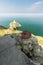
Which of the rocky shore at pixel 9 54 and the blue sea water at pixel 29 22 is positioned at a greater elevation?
the rocky shore at pixel 9 54

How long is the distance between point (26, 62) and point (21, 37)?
1.62 m

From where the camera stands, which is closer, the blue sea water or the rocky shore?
the rocky shore

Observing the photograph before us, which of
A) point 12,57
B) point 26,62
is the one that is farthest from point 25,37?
point 12,57

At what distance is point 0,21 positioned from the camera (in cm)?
741

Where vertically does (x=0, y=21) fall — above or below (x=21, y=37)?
below

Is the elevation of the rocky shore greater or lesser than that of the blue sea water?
greater

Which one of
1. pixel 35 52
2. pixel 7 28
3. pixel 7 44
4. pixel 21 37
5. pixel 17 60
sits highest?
pixel 7 44

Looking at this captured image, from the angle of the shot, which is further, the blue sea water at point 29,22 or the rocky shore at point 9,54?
the blue sea water at point 29,22

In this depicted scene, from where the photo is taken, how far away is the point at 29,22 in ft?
24.1

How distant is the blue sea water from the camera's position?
285 inches

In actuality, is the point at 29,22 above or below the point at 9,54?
below

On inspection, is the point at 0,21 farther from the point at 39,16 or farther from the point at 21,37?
the point at 21,37

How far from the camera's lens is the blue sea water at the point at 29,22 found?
285 inches

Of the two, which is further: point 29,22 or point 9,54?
point 29,22
